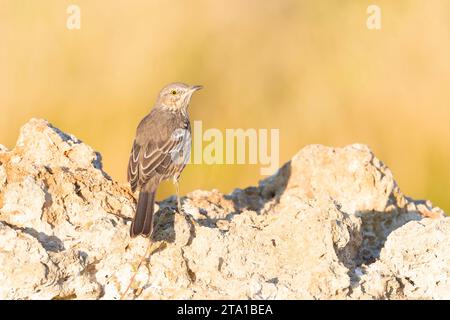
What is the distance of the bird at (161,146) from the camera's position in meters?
8.21

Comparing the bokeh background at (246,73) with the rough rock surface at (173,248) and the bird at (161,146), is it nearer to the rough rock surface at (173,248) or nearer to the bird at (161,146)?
the bird at (161,146)

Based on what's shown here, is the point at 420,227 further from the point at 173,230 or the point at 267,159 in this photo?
the point at 267,159

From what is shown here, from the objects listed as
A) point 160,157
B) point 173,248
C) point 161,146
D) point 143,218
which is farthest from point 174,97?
point 173,248

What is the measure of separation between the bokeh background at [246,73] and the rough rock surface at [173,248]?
699 centimetres

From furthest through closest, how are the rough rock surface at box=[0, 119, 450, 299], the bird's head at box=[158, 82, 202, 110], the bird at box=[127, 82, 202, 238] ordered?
the bird's head at box=[158, 82, 202, 110]
the bird at box=[127, 82, 202, 238]
the rough rock surface at box=[0, 119, 450, 299]

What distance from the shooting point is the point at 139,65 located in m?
17.3

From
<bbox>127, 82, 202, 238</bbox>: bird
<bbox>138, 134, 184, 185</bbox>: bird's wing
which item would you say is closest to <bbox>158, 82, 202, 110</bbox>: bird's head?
<bbox>127, 82, 202, 238</bbox>: bird

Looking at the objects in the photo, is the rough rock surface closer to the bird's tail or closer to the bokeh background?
the bird's tail

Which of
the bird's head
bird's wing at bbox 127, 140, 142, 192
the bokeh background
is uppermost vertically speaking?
the bokeh background

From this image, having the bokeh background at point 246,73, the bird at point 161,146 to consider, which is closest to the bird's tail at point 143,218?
the bird at point 161,146

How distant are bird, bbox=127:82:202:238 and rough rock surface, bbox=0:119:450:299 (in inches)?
7.1

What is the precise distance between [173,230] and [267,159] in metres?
8.08

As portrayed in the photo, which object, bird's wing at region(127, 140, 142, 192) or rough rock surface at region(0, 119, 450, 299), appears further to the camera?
bird's wing at region(127, 140, 142, 192)

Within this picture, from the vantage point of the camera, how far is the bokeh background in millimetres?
15906
